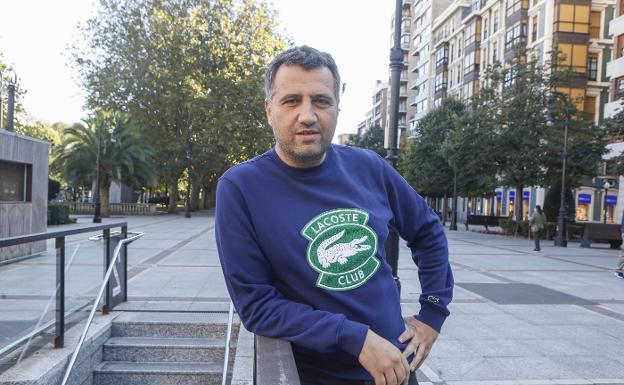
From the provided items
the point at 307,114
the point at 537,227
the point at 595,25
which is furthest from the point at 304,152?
the point at 595,25

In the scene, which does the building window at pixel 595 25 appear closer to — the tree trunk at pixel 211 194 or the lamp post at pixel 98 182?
the lamp post at pixel 98 182

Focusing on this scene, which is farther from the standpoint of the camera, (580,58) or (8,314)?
(580,58)

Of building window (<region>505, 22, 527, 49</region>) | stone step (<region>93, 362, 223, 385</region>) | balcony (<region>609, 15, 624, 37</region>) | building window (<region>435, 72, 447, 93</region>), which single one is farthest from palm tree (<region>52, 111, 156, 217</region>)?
building window (<region>435, 72, 447, 93</region>)

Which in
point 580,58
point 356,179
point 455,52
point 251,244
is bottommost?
point 251,244

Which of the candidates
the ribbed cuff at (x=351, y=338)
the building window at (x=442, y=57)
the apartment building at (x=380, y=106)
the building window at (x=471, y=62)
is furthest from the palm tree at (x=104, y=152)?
the apartment building at (x=380, y=106)

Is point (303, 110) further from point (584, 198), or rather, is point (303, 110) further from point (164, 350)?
point (584, 198)

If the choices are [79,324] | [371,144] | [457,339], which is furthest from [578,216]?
[79,324]

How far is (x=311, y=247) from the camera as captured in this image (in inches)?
63.1

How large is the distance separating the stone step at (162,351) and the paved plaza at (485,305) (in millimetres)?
712

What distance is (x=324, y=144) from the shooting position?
66.7 inches

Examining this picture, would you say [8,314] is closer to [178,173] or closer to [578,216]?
[178,173]

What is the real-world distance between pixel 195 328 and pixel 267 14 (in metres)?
31.8

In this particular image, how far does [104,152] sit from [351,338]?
99.9 feet

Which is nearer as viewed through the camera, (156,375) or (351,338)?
(351,338)
